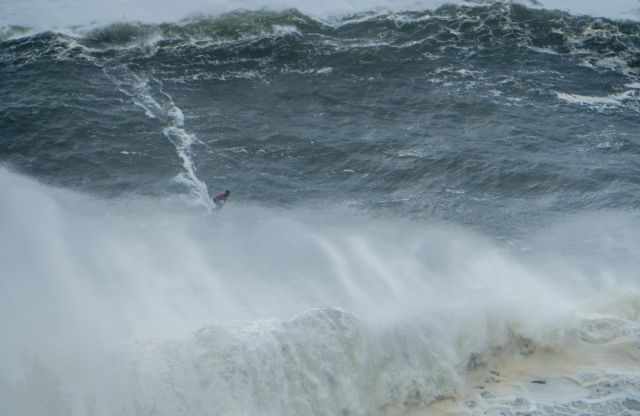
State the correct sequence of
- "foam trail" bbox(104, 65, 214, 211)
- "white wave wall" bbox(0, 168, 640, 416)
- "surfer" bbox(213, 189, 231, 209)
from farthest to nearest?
"foam trail" bbox(104, 65, 214, 211) → "surfer" bbox(213, 189, 231, 209) → "white wave wall" bbox(0, 168, 640, 416)

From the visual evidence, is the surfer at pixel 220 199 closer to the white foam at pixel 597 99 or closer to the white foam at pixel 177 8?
the white foam at pixel 177 8

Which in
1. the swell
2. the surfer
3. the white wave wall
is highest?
the swell

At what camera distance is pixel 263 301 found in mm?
26453

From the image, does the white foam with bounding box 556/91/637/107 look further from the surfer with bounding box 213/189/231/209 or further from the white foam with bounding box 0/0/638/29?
the surfer with bounding box 213/189/231/209

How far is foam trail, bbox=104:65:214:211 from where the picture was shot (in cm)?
3319

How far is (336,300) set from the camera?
26.7m

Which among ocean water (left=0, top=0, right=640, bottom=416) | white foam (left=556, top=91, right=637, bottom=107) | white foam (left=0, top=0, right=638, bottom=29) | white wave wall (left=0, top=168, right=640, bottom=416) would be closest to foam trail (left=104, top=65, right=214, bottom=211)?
ocean water (left=0, top=0, right=640, bottom=416)

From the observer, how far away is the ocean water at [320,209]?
2370cm

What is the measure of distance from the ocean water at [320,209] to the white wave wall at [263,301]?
0.07 m

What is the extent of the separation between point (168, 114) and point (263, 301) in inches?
532

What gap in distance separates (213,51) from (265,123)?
6240mm

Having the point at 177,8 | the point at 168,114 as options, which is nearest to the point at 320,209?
the point at 168,114

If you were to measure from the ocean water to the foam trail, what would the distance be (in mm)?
115

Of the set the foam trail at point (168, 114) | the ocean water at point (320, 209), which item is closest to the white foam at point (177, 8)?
the ocean water at point (320, 209)
